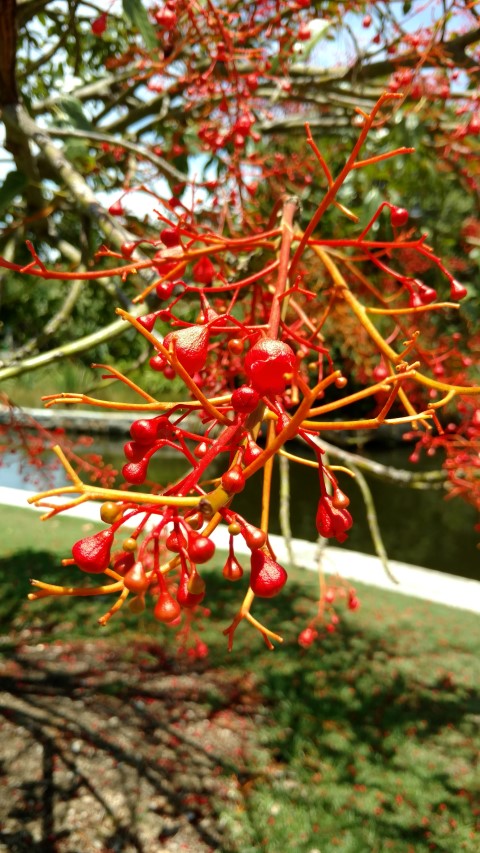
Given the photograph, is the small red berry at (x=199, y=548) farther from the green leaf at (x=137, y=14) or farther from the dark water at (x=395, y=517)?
the dark water at (x=395, y=517)

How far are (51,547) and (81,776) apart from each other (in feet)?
10.8

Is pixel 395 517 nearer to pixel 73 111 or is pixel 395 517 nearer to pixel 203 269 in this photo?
pixel 73 111

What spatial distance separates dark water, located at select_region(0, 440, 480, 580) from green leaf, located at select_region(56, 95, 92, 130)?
18.3 ft

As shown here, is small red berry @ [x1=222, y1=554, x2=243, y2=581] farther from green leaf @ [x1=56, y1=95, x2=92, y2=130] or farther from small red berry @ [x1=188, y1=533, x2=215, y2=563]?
green leaf @ [x1=56, y1=95, x2=92, y2=130]

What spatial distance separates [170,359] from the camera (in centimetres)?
40

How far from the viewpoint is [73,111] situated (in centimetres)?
184

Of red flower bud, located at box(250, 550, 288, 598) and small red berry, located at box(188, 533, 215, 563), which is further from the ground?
small red berry, located at box(188, 533, 215, 563)

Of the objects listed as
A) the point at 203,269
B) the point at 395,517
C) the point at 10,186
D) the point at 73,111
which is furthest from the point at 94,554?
Result: the point at 395,517

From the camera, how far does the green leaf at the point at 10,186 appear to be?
159 cm

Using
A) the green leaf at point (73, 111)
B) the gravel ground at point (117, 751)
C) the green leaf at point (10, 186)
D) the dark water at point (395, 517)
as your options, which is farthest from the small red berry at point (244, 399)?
the dark water at point (395, 517)

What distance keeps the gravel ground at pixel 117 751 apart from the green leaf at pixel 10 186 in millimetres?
2200

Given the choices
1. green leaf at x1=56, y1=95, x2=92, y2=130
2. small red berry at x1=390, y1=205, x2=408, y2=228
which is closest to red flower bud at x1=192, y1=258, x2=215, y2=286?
small red berry at x1=390, y1=205, x2=408, y2=228

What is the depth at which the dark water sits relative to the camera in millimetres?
8102

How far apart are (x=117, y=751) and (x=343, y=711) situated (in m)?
1.29
